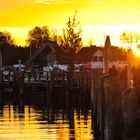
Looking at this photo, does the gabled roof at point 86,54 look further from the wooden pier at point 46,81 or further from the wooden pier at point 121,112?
the wooden pier at point 121,112

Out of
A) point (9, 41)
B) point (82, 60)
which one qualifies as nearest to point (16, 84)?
point (82, 60)

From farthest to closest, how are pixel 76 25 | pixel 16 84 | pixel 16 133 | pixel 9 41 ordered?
1. pixel 9 41
2. pixel 76 25
3. pixel 16 84
4. pixel 16 133

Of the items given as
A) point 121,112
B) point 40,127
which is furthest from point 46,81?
point 121,112

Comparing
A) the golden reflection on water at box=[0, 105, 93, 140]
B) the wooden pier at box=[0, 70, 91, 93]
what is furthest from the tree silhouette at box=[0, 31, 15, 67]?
the golden reflection on water at box=[0, 105, 93, 140]

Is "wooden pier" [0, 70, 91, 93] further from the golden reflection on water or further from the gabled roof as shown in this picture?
the gabled roof

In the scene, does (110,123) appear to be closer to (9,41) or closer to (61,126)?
(61,126)

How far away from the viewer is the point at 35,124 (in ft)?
115

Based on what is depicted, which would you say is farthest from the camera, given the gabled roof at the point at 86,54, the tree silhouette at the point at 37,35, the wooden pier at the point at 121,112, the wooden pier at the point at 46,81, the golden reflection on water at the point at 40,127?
the tree silhouette at the point at 37,35

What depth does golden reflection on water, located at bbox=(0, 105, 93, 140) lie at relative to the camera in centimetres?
2941

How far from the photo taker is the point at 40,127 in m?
33.4

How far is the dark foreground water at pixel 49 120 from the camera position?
3005 cm

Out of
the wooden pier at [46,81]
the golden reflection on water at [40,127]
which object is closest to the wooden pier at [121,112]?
the golden reflection on water at [40,127]

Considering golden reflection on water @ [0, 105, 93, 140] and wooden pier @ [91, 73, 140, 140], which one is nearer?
wooden pier @ [91, 73, 140, 140]

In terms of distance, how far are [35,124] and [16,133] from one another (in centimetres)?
464
